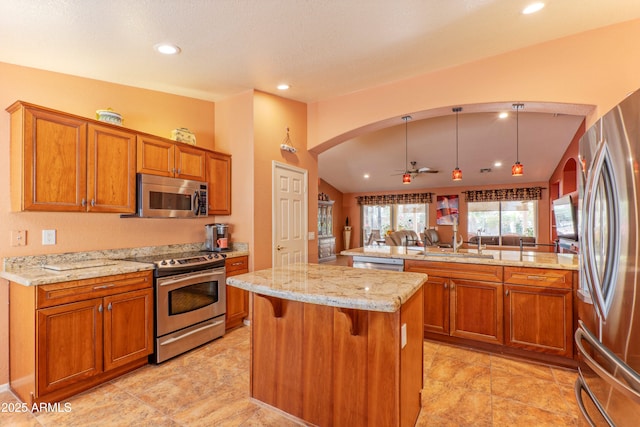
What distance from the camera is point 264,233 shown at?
376 cm

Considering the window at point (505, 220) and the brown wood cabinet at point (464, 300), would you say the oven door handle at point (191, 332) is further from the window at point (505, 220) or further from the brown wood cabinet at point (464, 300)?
the window at point (505, 220)

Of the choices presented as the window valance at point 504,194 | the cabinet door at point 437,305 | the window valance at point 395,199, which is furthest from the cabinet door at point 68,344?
the window valance at point 504,194

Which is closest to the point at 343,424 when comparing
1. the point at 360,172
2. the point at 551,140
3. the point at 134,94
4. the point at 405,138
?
the point at 134,94

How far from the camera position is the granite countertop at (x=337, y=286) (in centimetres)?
142

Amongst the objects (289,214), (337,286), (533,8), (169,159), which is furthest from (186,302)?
(533,8)

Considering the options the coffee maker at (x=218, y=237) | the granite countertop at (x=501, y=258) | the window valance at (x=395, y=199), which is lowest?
the granite countertop at (x=501, y=258)

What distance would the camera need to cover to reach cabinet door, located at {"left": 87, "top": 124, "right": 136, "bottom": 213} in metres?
2.58

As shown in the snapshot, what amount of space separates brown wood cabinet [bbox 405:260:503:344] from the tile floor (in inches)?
10.2

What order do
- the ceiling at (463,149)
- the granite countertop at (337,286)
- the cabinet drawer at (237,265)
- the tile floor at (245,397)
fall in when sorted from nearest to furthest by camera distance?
the granite countertop at (337,286) < the tile floor at (245,397) < the cabinet drawer at (237,265) < the ceiling at (463,149)

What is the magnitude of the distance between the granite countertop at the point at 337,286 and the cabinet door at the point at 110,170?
166 centimetres

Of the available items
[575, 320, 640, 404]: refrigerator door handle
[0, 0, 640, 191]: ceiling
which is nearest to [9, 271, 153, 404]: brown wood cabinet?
[0, 0, 640, 191]: ceiling

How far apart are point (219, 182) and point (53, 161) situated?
160 centimetres

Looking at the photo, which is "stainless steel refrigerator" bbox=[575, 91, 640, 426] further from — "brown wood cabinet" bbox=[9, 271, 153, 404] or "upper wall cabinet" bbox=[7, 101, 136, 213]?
"upper wall cabinet" bbox=[7, 101, 136, 213]

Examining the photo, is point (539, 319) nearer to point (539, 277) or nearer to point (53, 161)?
point (539, 277)
